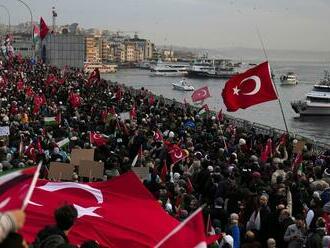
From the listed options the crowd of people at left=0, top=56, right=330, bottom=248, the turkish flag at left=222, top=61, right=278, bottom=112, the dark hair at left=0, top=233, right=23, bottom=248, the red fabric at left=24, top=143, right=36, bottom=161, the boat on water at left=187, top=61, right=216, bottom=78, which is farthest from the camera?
the boat on water at left=187, top=61, right=216, bottom=78

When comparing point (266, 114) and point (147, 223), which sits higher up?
point (147, 223)

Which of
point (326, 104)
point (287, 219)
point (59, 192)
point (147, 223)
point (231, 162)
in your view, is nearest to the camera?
point (147, 223)

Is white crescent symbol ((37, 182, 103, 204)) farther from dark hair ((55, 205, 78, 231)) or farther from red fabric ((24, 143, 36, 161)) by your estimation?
red fabric ((24, 143, 36, 161))

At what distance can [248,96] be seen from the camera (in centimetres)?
1514

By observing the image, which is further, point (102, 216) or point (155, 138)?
point (155, 138)

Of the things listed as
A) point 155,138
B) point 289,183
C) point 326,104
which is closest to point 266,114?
point 326,104

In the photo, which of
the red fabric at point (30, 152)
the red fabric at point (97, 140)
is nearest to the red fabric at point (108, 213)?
the red fabric at point (30, 152)

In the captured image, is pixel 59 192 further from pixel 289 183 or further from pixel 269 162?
pixel 269 162

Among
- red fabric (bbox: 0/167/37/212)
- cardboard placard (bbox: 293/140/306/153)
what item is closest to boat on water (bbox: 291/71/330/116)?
cardboard placard (bbox: 293/140/306/153)

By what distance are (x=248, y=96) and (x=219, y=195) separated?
229 inches

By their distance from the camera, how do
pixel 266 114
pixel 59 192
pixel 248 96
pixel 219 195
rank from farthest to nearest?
pixel 266 114 < pixel 248 96 < pixel 219 195 < pixel 59 192

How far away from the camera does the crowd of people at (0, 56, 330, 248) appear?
7711mm

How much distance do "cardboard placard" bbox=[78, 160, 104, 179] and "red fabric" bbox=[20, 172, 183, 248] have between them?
12.8 feet

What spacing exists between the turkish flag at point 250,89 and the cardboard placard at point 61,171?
5.82 m
